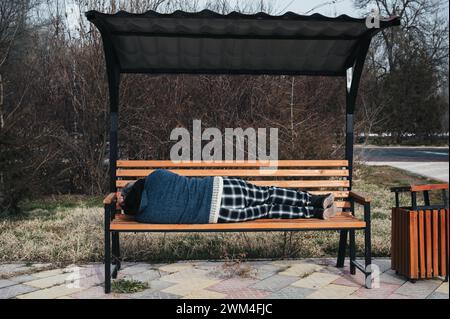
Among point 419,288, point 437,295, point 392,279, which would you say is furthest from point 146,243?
point 437,295

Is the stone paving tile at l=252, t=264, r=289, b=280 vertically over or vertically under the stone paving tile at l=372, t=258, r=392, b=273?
over

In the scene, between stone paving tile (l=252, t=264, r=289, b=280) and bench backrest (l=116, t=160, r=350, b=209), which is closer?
stone paving tile (l=252, t=264, r=289, b=280)

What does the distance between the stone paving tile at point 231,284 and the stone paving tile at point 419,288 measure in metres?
1.05

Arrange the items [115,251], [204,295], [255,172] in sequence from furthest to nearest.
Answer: [255,172] → [115,251] → [204,295]

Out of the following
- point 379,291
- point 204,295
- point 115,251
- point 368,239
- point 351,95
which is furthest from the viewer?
point 351,95

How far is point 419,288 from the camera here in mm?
3547

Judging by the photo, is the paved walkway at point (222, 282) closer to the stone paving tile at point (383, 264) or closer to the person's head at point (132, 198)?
the stone paving tile at point (383, 264)

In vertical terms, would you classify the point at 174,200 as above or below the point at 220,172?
below

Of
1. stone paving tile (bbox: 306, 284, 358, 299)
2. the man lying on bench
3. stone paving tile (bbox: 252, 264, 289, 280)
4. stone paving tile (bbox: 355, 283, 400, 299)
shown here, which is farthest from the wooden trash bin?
stone paving tile (bbox: 252, 264, 289, 280)

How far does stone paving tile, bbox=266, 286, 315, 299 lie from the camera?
3.33 metres

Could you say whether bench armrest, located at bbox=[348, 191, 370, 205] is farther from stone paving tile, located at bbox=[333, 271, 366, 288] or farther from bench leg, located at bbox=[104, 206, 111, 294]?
bench leg, located at bbox=[104, 206, 111, 294]

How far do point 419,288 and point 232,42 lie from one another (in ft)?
8.17

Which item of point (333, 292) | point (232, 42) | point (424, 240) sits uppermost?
point (232, 42)

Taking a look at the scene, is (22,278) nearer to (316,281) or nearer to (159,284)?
(159,284)
